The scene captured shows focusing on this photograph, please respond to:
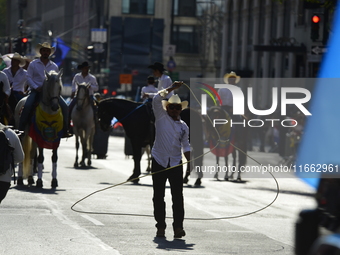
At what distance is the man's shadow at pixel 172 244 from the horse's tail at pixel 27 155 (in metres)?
6.25

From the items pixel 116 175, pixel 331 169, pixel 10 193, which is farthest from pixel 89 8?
pixel 331 169

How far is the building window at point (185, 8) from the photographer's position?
86.5 metres

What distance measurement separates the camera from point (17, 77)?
64.0 ft

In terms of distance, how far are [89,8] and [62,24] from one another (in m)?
6.38

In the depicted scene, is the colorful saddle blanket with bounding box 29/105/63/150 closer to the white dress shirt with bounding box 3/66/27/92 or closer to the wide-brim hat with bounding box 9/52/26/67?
the white dress shirt with bounding box 3/66/27/92

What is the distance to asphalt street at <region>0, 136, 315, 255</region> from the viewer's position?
10.6m

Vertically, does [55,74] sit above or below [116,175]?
above

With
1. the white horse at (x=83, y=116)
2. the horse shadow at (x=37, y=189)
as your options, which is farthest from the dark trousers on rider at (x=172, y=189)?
the white horse at (x=83, y=116)

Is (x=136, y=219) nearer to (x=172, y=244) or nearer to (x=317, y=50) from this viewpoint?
(x=172, y=244)

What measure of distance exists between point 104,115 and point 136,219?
26.2 ft

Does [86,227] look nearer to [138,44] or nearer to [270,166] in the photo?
[270,166]

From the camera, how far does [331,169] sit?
5.75 m

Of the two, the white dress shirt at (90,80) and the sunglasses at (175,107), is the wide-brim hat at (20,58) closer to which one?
the white dress shirt at (90,80)

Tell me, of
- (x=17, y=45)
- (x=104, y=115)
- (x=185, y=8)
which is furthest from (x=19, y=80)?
(x=185, y=8)
